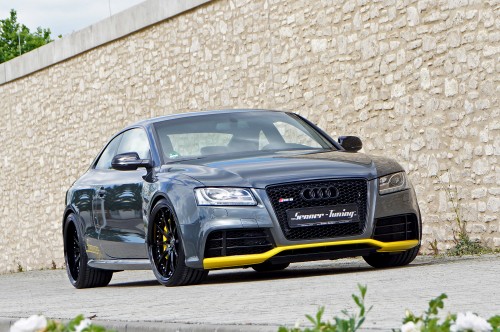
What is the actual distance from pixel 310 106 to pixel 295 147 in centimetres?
543

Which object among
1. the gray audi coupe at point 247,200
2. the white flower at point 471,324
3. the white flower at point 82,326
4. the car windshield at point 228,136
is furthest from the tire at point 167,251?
the white flower at point 471,324

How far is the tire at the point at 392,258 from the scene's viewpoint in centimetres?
1077

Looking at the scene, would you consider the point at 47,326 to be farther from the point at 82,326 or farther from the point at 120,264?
the point at 120,264

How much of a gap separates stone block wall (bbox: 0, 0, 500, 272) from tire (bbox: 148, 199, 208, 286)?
4.06m

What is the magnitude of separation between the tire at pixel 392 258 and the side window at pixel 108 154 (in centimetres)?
294

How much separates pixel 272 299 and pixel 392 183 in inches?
98.6

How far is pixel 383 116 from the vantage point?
49.4 ft

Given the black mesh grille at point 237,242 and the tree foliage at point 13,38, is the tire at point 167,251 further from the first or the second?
the tree foliage at point 13,38

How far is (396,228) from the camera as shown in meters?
10.3

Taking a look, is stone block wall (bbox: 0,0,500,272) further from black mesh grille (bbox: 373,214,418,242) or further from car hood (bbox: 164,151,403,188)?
car hood (bbox: 164,151,403,188)

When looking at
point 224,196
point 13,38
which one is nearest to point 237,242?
point 224,196

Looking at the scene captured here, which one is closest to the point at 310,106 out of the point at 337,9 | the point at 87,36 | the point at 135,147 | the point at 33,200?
the point at 337,9

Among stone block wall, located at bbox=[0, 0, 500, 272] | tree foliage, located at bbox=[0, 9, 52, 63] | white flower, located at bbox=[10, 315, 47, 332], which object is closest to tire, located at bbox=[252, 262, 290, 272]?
stone block wall, located at bbox=[0, 0, 500, 272]

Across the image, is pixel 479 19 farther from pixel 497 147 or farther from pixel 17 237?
pixel 17 237
